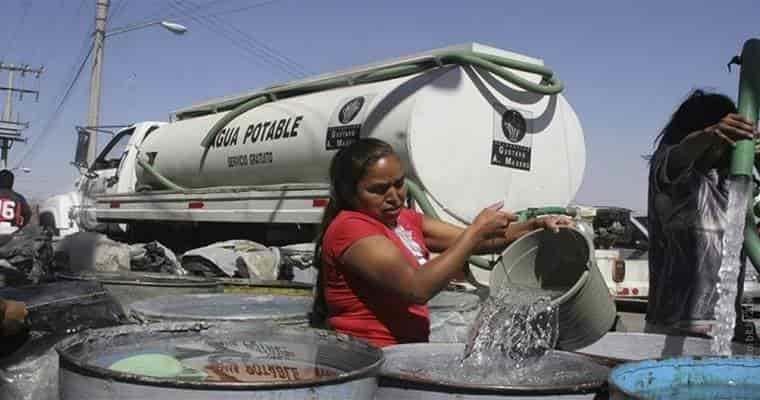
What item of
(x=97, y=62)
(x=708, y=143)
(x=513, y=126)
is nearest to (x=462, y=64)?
(x=513, y=126)

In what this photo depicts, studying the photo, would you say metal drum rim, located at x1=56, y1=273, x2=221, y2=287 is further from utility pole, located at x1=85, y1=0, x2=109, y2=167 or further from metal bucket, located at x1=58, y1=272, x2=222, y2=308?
utility pole, located at x1=85, y1=0, x2=109, y2=167

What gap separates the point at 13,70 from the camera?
46219 mm

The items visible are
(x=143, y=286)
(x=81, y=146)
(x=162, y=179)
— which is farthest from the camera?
(x=81, y=146)

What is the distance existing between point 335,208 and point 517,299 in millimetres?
668

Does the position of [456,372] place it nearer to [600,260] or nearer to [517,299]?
[517,299]

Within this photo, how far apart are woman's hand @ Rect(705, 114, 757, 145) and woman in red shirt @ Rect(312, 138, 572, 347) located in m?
0.60

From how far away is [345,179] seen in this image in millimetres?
2543

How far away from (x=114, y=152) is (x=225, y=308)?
8623mm

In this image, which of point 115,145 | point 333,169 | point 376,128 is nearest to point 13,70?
point 115,145

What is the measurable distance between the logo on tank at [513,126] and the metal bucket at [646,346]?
3708 mm

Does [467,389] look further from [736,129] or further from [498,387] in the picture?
[736,129]

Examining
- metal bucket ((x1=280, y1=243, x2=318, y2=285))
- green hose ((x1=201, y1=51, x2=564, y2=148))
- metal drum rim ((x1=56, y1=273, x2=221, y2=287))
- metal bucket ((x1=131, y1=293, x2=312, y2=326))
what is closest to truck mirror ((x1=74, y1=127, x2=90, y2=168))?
green hose ((x1=201, y1=51, x2=564, y2=148))

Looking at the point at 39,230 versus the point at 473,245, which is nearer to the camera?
the point at 473,245

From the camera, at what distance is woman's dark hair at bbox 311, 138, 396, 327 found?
8.16 ft
